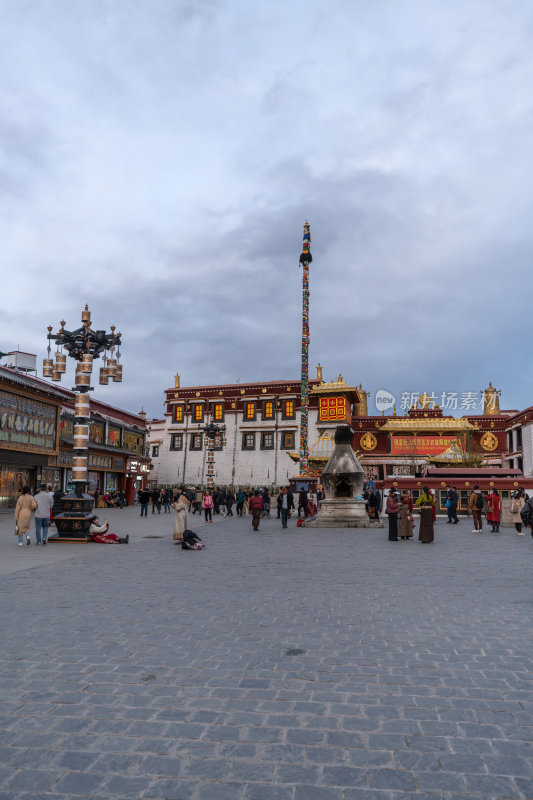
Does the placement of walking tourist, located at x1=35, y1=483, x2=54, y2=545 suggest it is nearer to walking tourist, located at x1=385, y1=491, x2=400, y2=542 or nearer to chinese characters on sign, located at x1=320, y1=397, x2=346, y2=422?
walking tourist, located at x1=385, y1=491, x2=400, y2=542

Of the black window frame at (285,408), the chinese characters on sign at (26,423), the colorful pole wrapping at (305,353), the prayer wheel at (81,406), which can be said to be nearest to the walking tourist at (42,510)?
the prayer wheel at (81,406)

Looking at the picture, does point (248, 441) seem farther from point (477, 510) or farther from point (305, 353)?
point (477, 510)

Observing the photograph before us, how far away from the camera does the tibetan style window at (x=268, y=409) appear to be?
51906 mm

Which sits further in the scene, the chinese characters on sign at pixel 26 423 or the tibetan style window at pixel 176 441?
the tibetan style window at pixel 176 441

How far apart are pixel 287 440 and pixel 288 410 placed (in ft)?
8.80

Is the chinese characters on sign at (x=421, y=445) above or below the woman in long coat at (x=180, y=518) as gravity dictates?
above

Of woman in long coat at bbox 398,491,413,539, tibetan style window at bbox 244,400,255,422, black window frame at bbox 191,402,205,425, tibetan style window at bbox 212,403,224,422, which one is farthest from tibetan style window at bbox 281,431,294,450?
woman in long coat at bbox 398,491,413,539

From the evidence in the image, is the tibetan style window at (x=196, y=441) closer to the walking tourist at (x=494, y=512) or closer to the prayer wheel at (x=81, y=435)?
the prayer wheel at (x=81, y=435)

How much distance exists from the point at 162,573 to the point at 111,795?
763 centimetres

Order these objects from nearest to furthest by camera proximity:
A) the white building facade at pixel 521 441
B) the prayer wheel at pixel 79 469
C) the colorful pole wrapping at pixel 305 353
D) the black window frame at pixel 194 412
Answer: the prayer wheel at pixel 79 469 < the colorful pole wrapping at pixel 305 353 < the white building facade at pixel 521 441 < the black window frame at pixel 194 412

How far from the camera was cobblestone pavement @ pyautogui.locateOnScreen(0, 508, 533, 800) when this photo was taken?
3166mm

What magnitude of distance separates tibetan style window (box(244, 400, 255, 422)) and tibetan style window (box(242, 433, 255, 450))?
4.48 ft

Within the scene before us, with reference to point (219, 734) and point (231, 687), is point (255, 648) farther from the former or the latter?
point (219, 734)

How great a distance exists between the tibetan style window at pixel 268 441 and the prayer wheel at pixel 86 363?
32297 mm
